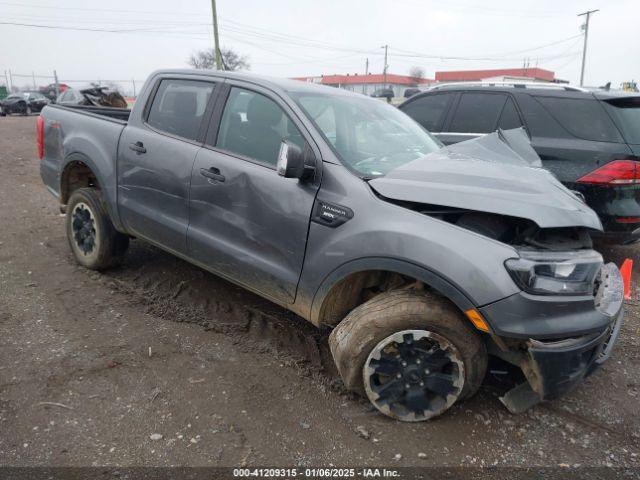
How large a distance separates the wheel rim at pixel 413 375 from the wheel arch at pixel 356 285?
0.91 feet

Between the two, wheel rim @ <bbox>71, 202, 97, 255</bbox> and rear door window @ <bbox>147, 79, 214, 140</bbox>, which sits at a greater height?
rear door window @ <bbox>147, 79, 214, 140</bbox>

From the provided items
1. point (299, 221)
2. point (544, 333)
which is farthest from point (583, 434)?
point (299, 221)

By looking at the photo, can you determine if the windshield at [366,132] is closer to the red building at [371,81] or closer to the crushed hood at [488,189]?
the crushed hood at [488,189]

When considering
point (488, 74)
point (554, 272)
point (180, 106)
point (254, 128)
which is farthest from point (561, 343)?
point (488, 74)

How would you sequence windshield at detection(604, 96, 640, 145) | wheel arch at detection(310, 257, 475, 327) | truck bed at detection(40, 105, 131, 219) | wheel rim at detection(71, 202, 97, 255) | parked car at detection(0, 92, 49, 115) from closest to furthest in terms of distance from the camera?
wheel arch at detection(310, 257, 475, 327) → truck bed at detection(40, 105, 131, 219) → wheel rim at detection(71, 202, 97, 255) → windshield at detection(604, 96, 640, 145) → parked car at detection(0, 92, 49, 115)

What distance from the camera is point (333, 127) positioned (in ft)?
9.96

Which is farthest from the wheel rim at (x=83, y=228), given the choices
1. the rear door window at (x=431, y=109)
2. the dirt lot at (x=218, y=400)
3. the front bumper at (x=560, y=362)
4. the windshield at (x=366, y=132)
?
the rear door window at (x=431, y=109)

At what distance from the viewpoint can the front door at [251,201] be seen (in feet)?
9.34

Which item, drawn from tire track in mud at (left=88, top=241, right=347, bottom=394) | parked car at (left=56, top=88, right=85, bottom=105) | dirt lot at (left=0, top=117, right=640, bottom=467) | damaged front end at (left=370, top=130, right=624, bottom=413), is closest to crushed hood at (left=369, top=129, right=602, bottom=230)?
damaged front end at (left=370, top=130, right=624, bottom=413)

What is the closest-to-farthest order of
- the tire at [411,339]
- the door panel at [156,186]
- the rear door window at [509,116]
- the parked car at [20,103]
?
the tire at [411,339] → the door panel at [156,186] → the rear door window at [509,116] → the parked car at [20,103]

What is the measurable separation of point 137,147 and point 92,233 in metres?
1.08

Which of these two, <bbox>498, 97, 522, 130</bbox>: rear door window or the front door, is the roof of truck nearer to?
the front door

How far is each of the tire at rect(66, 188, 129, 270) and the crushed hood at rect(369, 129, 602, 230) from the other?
8.62ft

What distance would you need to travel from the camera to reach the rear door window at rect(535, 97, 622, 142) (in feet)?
15.1
